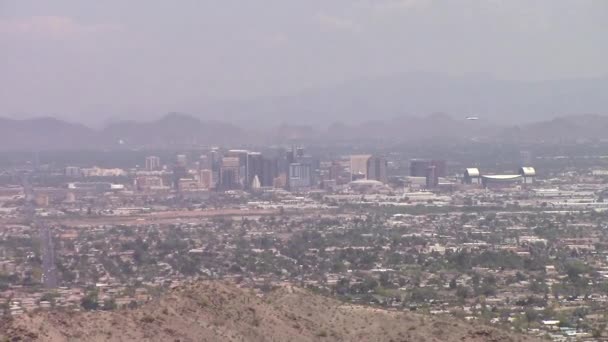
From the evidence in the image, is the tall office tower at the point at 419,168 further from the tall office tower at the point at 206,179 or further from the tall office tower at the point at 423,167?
the tall office tower at the point at 206,179

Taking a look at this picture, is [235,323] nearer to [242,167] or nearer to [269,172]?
[242,167]

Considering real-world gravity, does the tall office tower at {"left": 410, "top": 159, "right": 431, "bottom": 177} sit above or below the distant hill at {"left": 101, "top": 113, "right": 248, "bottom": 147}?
below

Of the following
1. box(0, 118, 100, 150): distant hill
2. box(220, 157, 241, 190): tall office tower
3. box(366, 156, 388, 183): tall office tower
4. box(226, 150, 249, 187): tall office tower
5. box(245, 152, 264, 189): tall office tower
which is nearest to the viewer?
box(220, 157, 241, 190): tall office tower

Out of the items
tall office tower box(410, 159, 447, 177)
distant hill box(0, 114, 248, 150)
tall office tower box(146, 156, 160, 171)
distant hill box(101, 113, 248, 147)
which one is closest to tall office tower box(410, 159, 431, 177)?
tall office tower box(410, 159, 447, 177)

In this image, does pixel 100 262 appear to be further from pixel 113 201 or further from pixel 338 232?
pixel 113 201

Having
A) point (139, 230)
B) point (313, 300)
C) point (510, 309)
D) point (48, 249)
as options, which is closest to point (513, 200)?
point (139, 230)

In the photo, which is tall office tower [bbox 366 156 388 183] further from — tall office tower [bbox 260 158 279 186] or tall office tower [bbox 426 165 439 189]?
tall office tower [bbox 260 158 279 186]
